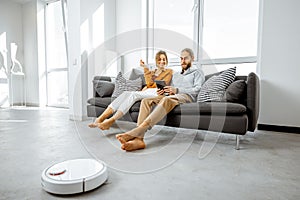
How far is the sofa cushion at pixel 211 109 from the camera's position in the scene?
5.48 ft

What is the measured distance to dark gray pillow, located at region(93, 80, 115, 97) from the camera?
2.59 meters

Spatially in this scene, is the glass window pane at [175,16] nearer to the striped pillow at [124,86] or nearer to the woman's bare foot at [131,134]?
the striped pillow at [124,86]

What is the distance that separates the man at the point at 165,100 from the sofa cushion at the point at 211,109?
0.08m

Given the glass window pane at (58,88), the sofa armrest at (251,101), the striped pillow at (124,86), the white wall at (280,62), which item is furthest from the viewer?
the glass window pane at (58,88)

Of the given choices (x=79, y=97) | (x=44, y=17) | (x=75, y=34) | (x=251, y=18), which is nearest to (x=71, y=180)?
(x=79, y=97)

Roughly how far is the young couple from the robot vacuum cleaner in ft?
1.59

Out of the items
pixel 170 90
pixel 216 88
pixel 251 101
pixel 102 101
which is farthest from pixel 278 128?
pixel 102 101

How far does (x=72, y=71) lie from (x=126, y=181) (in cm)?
234

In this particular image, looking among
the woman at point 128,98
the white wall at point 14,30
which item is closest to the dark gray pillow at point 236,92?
the woman at point 128,98

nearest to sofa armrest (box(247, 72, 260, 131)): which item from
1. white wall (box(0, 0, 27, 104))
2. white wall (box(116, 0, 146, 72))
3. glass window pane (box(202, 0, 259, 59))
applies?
glass window pane (box(202, 0, 259, 59))

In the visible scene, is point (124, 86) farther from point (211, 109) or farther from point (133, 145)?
point (211, 109)

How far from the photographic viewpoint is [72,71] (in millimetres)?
3031

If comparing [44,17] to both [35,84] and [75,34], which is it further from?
[75,34]

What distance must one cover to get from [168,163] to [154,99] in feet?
2.34
